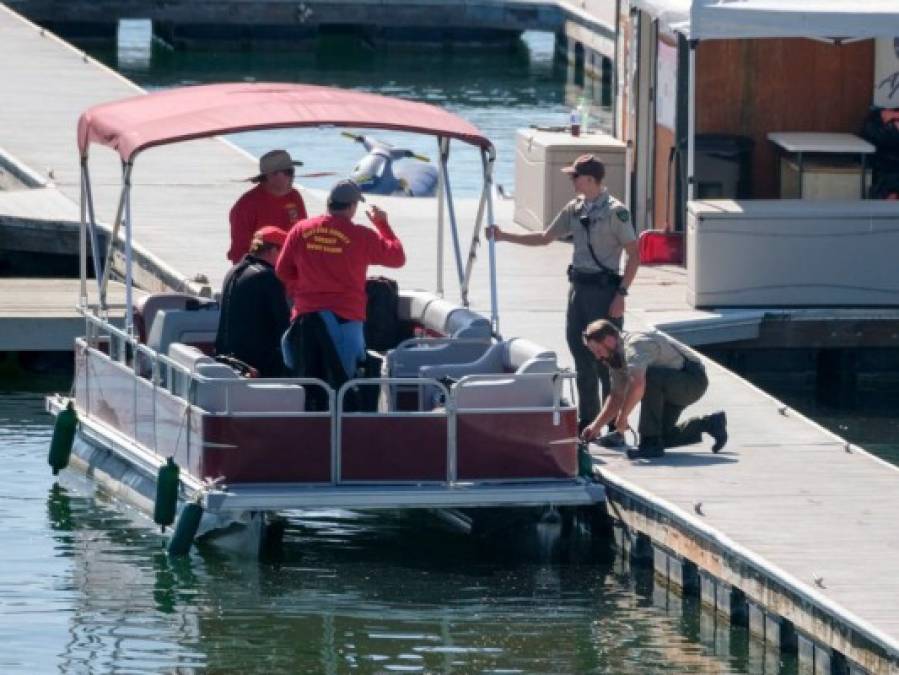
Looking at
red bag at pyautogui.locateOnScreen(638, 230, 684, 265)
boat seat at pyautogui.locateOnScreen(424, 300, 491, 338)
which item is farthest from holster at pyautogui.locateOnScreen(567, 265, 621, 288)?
red bag at pyautogui.locateOnScreen(638, 230, 684, 265)

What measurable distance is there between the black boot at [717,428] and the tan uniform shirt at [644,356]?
0.42 meters

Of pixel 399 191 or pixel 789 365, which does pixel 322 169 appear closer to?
pixel 399 191

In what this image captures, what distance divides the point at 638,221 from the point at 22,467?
638 centimetres

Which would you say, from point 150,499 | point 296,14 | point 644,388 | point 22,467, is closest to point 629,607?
point 644,388

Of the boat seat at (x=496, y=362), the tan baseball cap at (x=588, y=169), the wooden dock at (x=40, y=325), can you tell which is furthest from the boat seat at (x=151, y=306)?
the wooden dock at (x=40, y=325)

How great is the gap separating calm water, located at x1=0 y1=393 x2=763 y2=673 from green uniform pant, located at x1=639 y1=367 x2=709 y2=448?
0.80m

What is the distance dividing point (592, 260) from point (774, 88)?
592cm

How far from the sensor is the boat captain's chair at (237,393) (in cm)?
1300

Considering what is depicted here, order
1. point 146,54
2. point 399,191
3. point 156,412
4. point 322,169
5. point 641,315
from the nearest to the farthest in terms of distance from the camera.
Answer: point 156,412 < point 641,315 < point 399,191 < point 322,169 < point 146,54

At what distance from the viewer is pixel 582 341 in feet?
47.7

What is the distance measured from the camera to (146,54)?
4566 cm

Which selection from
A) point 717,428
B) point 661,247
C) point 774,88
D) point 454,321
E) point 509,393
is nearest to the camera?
point 509,393

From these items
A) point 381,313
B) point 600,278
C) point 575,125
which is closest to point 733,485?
point 600,278

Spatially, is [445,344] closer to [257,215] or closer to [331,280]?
[331,280]
